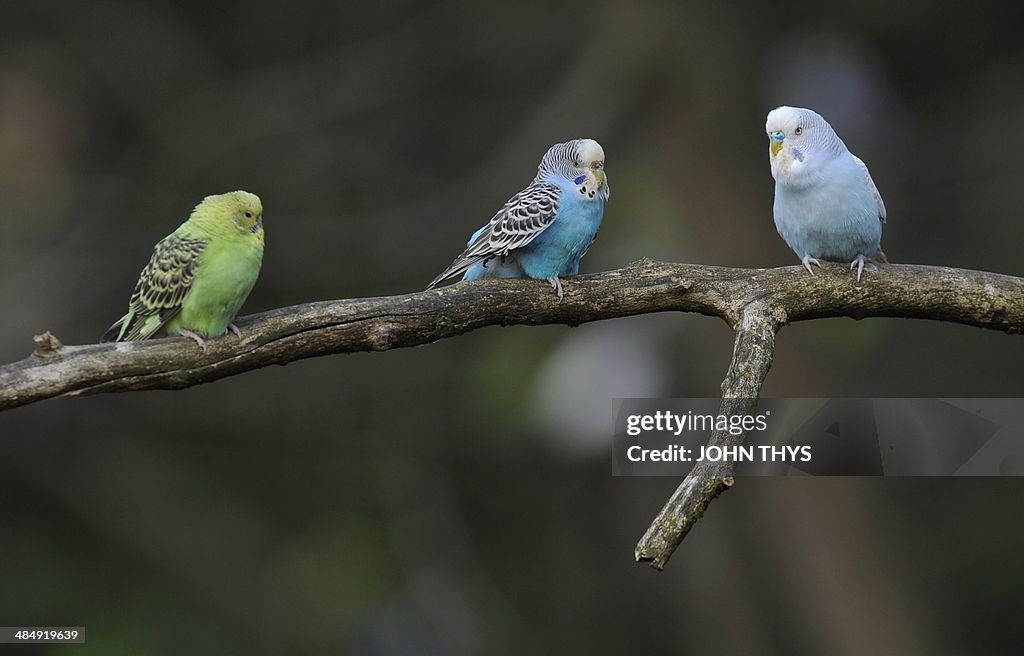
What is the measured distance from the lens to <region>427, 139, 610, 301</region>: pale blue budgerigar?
15.4ft

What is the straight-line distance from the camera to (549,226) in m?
4.72

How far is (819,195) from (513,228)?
1.19m

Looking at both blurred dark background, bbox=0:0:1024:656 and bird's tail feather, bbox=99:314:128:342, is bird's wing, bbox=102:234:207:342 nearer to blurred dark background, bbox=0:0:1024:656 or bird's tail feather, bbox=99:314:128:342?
bird's tail feather, bbox=99:314:128:342

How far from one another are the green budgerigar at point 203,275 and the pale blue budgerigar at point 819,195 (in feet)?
6.64

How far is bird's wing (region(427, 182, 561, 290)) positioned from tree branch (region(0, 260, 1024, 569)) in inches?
6.3

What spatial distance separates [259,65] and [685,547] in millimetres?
5454

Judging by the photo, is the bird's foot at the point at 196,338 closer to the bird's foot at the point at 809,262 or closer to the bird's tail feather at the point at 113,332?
the bird's tail feather at the point at 113,332

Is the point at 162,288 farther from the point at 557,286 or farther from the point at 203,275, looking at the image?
the point at 557,286

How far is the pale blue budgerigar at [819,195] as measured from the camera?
15.5ft

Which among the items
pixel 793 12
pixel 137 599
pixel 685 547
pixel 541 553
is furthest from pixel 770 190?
pixel 137 599

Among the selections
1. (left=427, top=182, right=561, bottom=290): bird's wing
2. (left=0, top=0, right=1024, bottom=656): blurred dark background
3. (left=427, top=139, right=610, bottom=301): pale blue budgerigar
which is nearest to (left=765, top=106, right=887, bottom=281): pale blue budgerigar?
(left=427, top=139, right=610, bottom=301): pale blue budgerigar

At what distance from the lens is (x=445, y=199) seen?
990cm

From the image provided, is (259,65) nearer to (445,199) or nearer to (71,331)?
(445,199)

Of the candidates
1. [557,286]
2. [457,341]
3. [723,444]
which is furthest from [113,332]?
[457,341]
